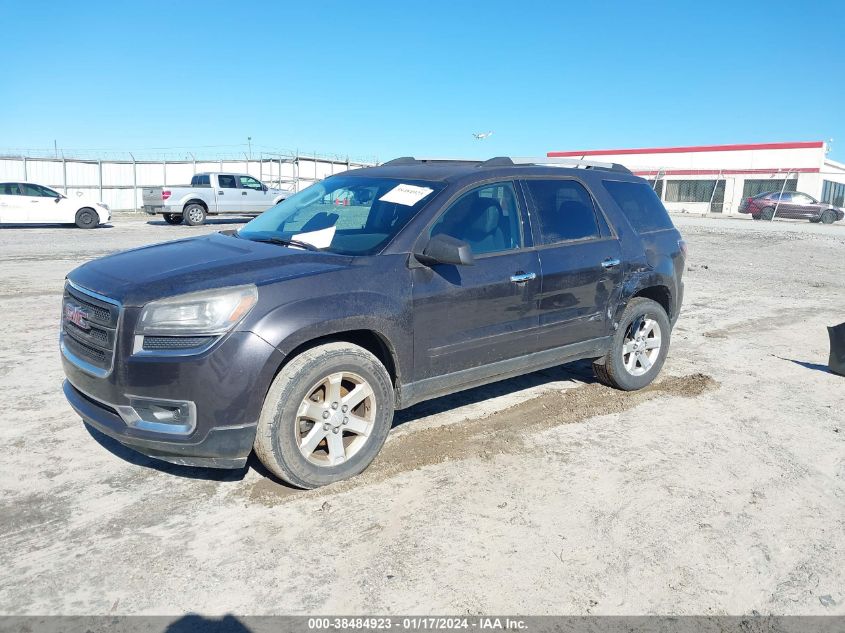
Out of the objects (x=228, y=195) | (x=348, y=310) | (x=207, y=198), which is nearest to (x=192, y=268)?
(x=348, y=310)

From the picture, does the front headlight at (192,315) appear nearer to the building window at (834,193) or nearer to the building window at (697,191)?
the building window at (697,191)

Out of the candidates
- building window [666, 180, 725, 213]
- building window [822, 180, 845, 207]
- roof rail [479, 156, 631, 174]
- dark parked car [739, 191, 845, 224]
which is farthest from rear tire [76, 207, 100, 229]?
building window [822, 180, 845, 207]

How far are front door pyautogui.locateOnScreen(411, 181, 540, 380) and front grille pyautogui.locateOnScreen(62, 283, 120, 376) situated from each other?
66.3 inches

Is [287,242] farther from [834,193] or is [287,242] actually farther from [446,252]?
[834,193]

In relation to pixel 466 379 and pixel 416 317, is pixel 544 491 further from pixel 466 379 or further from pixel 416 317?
pixel 416 317

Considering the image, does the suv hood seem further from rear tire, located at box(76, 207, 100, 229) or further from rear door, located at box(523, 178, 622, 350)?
rear tire, located at box(76, 207, 100, 229)

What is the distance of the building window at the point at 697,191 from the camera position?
1640 inches

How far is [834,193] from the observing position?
141 feet

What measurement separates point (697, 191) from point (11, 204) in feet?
123

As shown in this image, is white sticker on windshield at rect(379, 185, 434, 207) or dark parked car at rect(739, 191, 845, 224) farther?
dark parked car at rect(739, 191, 845, 224)

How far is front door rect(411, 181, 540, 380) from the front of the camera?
13.7 ft

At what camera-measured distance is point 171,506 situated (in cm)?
361

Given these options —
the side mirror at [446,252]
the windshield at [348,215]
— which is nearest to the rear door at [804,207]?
the windshield at [348,215]

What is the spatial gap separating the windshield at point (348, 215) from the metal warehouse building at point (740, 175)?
125 feet
